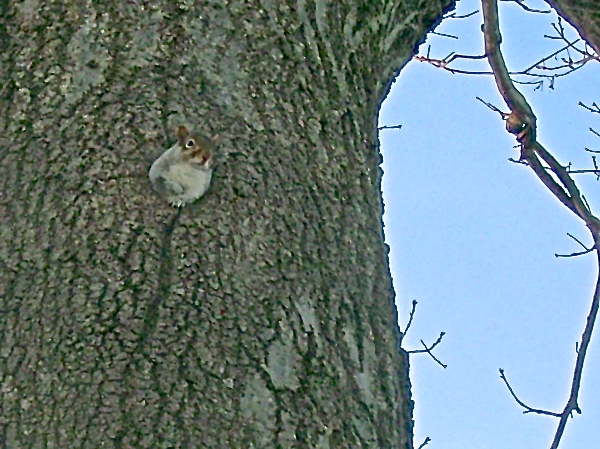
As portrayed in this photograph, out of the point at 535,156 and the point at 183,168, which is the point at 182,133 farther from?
the point at 535,156

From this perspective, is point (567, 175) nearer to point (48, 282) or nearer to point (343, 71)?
point (343, 71)

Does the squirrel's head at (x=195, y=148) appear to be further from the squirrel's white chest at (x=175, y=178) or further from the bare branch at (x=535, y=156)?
the bare branch at (x=535, y=156)

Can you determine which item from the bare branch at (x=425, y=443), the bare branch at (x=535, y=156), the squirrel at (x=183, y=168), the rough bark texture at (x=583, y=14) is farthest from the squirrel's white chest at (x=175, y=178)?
the bare branch at (x=425, y=443)

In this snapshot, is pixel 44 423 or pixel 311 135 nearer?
pixel 44 423

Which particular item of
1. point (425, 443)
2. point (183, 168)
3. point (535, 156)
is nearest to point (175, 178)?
point (183, 168)

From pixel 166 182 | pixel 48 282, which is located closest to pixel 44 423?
pixel 48 282

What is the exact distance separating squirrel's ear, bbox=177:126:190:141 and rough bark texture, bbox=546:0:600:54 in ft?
2.44

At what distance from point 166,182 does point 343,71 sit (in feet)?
0.92

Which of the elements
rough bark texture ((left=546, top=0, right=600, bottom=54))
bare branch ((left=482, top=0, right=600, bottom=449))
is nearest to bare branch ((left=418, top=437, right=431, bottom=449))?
bare branch ((left=482, top=0, right=600, bottom=449))

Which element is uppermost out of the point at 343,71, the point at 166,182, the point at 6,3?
the point at 343,71

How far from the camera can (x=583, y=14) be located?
1314 mm

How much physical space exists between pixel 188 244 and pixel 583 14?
2.66 feet

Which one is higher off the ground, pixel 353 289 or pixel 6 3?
pixel 6 3

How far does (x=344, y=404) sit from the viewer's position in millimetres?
801
